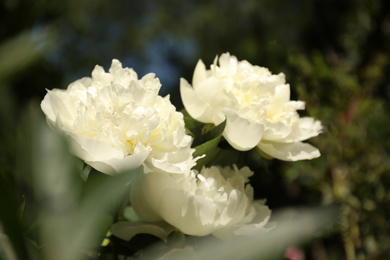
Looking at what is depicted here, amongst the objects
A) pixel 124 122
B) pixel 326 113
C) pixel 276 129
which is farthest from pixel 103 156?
pixel 326 113

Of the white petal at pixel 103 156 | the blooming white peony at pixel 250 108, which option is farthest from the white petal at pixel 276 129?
the white petal at pixel 103 156

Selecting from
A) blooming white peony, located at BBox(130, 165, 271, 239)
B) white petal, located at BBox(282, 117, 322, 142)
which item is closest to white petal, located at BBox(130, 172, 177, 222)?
blooming white peony, located at BBox(130, 165, 271, 239)

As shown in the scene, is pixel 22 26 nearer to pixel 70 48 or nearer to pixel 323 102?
pixel 323 102

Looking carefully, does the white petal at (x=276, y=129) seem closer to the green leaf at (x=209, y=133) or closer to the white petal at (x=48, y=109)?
the green leaf at (x=209, y=133)

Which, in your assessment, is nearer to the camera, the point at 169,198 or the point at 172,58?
the point at 169,198

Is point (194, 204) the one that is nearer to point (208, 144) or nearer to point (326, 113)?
point (208, 144)

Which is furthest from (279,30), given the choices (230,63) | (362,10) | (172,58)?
(230,63)
